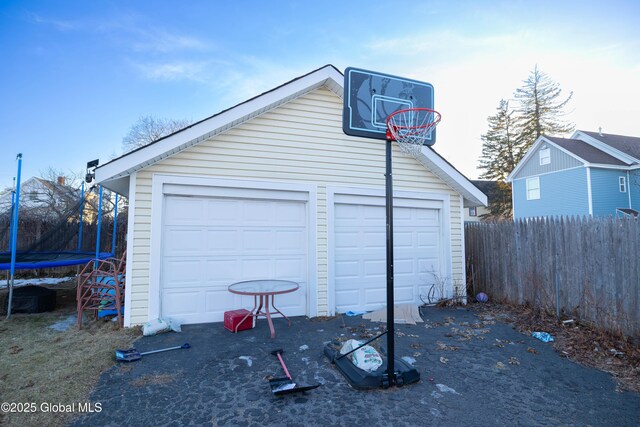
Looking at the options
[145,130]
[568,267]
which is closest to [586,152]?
[568,267]

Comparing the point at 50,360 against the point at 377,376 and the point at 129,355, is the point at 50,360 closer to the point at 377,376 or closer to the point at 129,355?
the point at 129,355

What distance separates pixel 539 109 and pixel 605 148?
1480 centimetres

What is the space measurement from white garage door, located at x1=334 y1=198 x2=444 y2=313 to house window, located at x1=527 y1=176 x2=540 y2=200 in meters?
15.9

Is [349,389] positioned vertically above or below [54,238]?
below

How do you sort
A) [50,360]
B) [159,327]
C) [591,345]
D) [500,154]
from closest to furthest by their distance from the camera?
[50,360] < [591,345] < [159,327] < [500,154]

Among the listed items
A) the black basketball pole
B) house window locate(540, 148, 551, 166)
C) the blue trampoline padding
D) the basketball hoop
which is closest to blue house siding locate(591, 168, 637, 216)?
house window locate(540, 148, 551, 166)

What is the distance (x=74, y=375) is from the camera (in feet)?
11.5

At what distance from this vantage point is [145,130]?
2289cm

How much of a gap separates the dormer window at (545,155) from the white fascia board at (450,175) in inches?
573

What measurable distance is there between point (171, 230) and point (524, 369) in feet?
19.0

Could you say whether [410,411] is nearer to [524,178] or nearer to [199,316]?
[199,316]

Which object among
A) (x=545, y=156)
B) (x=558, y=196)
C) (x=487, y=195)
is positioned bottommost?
(x=558, y=196)

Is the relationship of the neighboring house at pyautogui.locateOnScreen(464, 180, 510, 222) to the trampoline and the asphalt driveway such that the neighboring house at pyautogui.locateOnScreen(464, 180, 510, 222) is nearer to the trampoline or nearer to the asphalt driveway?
the asphalt driveway

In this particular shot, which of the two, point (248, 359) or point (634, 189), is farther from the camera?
point (634, 189)
